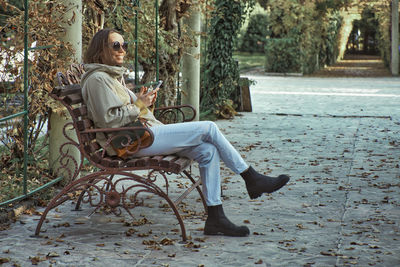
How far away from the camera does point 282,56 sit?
23844mm

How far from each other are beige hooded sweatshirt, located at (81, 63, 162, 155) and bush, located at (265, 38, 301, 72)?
1919cm

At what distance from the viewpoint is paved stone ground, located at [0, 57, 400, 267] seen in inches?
160

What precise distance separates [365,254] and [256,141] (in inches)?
195

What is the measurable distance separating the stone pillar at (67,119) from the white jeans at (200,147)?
146 centimetres

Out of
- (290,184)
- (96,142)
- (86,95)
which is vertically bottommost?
(290,184)

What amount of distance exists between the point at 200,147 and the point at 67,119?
176 cm

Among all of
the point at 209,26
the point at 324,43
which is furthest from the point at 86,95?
the point at 324,43

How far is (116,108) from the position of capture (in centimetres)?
448

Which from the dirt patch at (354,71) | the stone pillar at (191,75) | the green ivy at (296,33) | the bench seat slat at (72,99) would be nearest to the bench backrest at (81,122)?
the bench seat slat at (72,99)

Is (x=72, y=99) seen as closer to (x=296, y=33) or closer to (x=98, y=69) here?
(x=98, y=69)

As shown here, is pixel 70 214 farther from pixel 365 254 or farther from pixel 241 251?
pixel 365 254

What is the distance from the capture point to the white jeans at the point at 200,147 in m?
4.55

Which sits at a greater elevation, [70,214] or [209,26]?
[209,26]

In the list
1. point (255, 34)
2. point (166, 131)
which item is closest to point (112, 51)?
point (166, 131)
